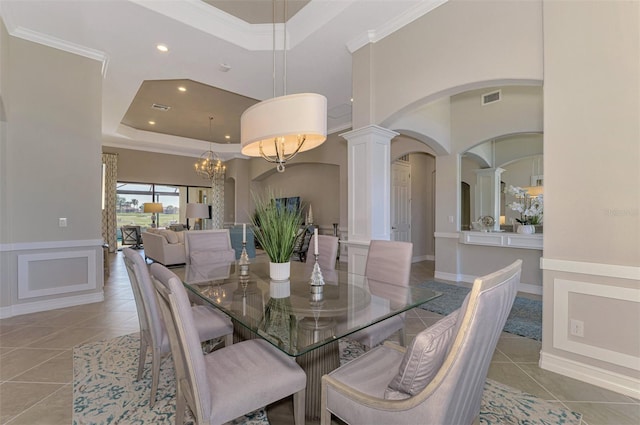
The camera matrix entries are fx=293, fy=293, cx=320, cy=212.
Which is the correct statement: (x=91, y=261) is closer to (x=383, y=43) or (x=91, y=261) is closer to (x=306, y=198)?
Answer: (x=383, y=43)

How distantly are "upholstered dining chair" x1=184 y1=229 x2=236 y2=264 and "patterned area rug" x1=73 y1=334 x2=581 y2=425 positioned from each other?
3.65 ft

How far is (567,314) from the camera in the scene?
2.18 m

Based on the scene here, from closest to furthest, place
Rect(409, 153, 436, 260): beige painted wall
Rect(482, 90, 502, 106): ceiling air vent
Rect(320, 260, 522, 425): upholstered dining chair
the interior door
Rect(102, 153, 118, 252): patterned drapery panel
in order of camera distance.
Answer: Rect(320, 260, 522, 425): upholstered dining chair < Rect(482, 90, 502, 106): ceiling air vent < the interior door < Rect(409, 153, 436, 260): beige painted wall < Rect(102, 153, 118, 252): patterned drapery panel

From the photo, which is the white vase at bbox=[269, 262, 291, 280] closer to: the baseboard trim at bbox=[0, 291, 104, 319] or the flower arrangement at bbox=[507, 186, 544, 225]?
the baseboard trim at bbox=[0, 291, 104, 319]

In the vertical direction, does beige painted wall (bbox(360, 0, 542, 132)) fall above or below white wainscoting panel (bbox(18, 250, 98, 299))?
above

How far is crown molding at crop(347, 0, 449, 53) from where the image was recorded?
2941 mm

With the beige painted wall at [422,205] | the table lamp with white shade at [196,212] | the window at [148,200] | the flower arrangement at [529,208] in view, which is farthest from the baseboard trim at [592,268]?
the window at [148,200]

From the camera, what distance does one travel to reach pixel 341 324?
4.88 ft

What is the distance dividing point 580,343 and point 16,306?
5532mm

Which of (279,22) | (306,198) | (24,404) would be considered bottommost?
(24,404)

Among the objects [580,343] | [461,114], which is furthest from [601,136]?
[461,114]

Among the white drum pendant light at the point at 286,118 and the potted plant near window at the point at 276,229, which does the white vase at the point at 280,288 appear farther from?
the white drum pendant light at the point at 286,118

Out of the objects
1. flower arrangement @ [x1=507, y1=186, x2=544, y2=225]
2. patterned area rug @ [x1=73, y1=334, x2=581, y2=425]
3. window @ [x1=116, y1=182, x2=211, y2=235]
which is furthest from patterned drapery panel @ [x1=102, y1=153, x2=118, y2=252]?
Answer: flower arrangement @ [x1=507, y1=186, x2=544, y2=225]

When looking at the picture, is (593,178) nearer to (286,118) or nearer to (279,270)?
(286,118)
